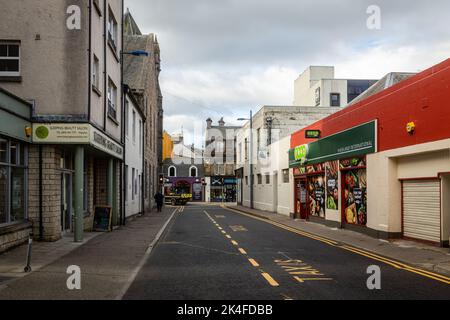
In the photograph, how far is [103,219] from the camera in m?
20.6

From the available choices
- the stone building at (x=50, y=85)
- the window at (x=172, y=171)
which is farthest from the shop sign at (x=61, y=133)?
the window at (x=172, y=171)

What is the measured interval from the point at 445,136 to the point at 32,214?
12432mm

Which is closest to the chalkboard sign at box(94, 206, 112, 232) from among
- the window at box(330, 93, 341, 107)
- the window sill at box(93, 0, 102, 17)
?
the window sill at box(93, 0, 102, 17)

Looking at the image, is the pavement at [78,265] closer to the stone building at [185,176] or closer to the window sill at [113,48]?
the window sill at [113,48]

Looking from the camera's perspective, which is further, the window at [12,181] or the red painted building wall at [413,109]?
the red painted building wall at [413,109]

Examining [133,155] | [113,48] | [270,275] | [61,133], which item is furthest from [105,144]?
[133,155]

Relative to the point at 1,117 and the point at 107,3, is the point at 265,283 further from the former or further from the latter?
the point at 107,3

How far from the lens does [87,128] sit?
51.6 feet

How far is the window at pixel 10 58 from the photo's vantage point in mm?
15859

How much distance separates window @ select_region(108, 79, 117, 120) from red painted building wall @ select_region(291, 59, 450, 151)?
10416mm

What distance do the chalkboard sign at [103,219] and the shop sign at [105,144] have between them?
7.54 feet

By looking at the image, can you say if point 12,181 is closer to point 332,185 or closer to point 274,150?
point 332,185

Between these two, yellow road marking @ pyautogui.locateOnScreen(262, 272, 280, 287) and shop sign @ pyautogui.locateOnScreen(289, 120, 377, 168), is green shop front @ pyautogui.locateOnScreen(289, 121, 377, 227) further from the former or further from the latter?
yellow road marking @ pyautogui.locateOnScreen(262, 272, 280, 287)

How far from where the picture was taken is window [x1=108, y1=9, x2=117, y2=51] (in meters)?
21.4
